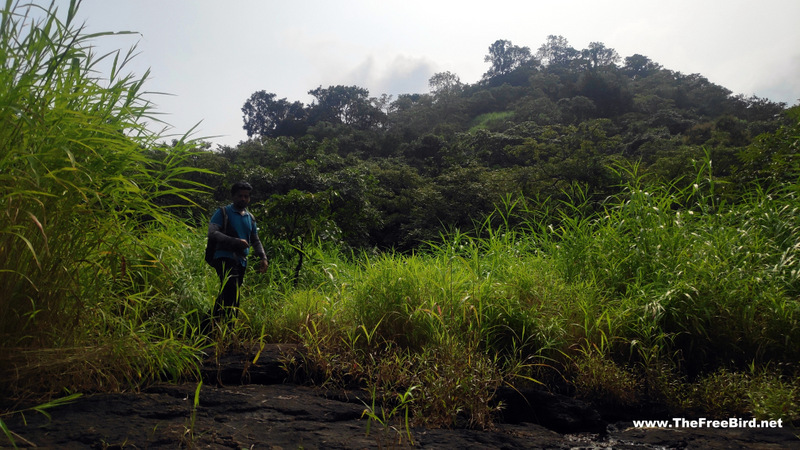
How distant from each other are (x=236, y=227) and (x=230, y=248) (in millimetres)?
259

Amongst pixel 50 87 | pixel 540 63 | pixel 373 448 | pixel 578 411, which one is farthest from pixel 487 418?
pixel 540 63

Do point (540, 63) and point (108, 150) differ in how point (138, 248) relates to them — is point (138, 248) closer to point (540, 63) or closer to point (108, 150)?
point (108, 150)

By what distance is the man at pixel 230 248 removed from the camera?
382cm

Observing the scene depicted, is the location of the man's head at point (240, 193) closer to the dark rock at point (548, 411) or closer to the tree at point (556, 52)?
the dark rock at point (548, 411)

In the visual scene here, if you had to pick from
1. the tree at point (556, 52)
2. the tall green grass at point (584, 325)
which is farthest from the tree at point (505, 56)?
the tall green grass at point (584, 325)

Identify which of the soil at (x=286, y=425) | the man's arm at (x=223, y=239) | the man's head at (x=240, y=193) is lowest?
the soil at (x=286, y=425)

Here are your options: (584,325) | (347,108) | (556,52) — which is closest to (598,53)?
(556,52)

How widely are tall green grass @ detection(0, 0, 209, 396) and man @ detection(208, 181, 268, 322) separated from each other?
1.07 metres

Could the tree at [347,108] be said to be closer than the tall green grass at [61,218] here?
No

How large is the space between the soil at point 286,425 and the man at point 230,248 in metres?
0.72

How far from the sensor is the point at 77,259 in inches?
94.2

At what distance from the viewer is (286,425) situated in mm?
2494

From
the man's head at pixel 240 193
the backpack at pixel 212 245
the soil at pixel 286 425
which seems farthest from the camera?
the man's head at pixel 240 193

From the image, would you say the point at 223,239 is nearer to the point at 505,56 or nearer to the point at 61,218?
the point at 61,218
